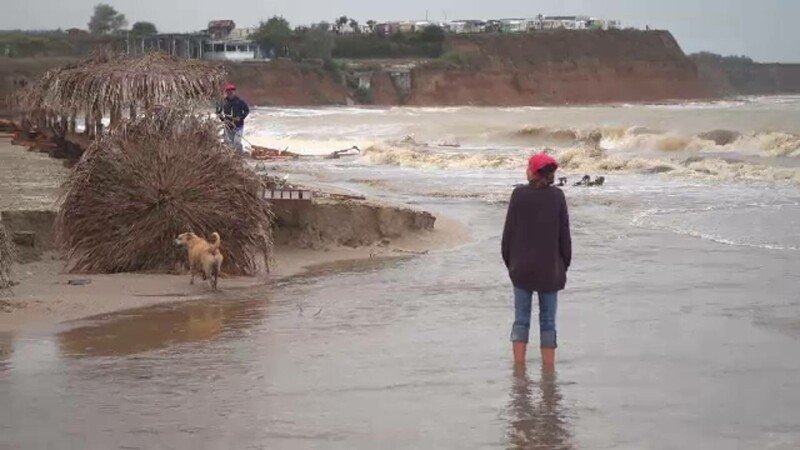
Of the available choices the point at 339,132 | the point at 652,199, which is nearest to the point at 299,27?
the point at 339,132

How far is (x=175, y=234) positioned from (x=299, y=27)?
13434 centimetres

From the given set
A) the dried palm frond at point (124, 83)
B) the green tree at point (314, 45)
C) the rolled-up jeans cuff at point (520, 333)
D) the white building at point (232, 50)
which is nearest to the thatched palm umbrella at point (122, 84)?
the dried palm frond at point (124, 83)

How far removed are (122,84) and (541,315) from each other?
8.54 metres

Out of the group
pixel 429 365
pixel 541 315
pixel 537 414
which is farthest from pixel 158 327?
pixel 537 414

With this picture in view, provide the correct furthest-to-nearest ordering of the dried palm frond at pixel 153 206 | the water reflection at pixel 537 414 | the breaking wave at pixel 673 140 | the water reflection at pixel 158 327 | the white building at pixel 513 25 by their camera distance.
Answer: the white building at pixel 513 25, the breaking wave at pixel 673 140, the dried palm frond at pixel 153 206, the water reflection at pixel 158 327, the water reflection at pixel 537 414

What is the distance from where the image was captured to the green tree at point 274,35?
Answer: 13738 cm

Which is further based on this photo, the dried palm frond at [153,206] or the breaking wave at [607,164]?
the breaking wave at [607,164]

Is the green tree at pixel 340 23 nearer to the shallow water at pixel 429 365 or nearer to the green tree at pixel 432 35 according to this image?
the green tree at pixel 432 35

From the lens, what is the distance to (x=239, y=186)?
43.2 ft

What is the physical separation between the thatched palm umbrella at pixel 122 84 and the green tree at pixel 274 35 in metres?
122

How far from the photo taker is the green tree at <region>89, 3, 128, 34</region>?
14950cm

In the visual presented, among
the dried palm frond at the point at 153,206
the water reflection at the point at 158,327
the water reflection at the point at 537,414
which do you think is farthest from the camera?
the dried palm frond at the point at 153,206

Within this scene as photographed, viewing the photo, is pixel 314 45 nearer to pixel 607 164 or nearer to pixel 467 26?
pixel 467 26

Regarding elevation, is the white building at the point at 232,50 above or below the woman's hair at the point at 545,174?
above
